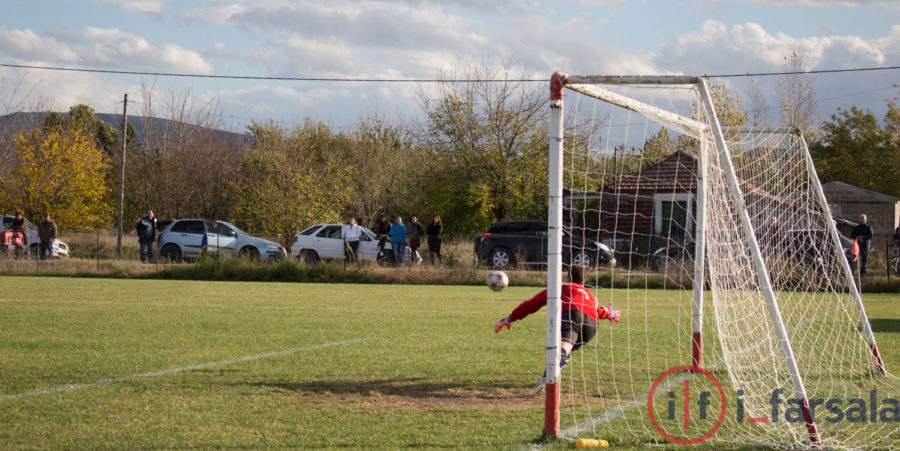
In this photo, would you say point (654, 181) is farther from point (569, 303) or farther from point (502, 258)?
point (502, 258)

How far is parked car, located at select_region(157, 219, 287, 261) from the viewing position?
25938 millimetres

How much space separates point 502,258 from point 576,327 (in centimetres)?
1710

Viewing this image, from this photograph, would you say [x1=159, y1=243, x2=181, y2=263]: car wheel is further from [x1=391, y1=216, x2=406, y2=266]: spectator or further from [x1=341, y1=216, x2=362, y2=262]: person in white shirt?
[x1=391, y1=216, x2=406, y2=266]: spectator

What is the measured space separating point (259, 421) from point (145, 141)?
4242 cm

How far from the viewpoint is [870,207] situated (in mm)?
34000

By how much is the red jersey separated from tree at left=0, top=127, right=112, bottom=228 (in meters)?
32.9

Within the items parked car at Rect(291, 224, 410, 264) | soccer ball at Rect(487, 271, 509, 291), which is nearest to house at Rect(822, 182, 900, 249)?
parked car at Rect(291, 224, 410, 264)

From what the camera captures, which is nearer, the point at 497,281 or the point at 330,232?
the point at 497,281

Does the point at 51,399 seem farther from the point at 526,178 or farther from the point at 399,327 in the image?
the point at 526,178

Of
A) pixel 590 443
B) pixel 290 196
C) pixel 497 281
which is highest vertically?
pixel 290 196

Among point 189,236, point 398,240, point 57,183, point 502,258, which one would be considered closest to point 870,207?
point 502,258

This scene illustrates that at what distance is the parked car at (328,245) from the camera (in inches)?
1000

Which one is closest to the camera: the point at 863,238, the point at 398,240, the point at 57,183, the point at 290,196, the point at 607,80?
the point at 607,80

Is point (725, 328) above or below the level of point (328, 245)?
below
